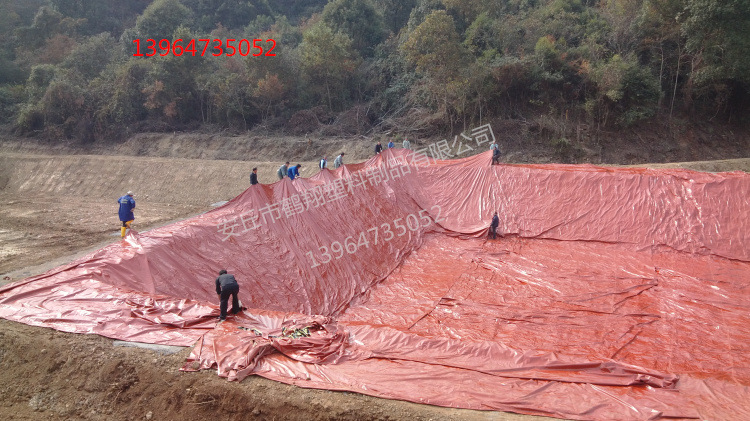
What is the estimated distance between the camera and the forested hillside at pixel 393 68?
14.1 metres

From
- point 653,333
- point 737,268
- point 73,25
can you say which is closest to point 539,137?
point 737,268

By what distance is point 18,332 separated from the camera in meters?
4.67

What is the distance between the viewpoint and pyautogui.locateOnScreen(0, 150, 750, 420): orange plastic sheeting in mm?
3918

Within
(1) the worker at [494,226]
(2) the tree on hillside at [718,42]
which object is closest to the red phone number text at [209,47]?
(1) the worker at [494,226]

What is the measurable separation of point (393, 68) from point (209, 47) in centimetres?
931

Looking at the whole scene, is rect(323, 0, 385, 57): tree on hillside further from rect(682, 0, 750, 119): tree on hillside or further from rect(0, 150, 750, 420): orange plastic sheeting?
rect(682, 0, 750, 119): tree on hillside

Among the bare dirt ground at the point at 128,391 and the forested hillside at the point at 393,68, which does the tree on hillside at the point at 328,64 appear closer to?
the forested hillside at the point at 393,68

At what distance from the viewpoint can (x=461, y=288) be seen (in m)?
6.88

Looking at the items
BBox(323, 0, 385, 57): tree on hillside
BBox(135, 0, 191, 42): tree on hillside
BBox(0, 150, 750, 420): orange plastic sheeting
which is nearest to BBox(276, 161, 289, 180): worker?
BBox(0, 150, 750, 420): orange plastic sheeting

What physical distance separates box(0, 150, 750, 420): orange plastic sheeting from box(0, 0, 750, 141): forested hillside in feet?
19.7

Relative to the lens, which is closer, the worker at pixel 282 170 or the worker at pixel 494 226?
the worker at pixel 494 226

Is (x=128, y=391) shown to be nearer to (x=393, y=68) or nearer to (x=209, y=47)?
(x=393, y=68)

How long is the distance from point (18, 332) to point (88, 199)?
9733mm

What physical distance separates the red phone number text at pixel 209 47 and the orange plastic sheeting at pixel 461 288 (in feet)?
32.0
